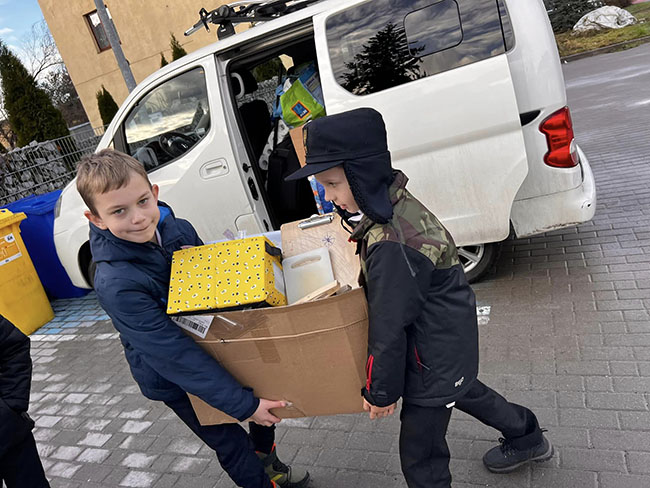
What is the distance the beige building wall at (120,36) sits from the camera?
19.0 m

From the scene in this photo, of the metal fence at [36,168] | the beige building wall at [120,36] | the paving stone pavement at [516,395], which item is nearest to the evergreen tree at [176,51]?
the beige building wall at [120,36]

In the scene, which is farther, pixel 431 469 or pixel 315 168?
pixel 431 469

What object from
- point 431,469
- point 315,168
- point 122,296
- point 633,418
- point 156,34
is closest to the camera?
point 315,168

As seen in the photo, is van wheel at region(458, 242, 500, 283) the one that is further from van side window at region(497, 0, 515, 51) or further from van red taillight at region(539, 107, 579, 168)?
van side window at region(497, 0, 515, 51)

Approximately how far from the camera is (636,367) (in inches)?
107

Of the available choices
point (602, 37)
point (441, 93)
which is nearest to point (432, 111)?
point (441, 93)

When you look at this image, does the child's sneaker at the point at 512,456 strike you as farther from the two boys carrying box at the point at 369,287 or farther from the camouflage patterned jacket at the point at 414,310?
the camouflage patterned jacket at the point at 414,310

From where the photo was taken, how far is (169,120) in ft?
14.3

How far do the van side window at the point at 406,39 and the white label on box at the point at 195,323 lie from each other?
90.1 inches

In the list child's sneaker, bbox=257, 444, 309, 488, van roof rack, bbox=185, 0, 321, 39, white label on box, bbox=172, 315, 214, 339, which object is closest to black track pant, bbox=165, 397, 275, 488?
child's sneaker, bbox=257, 444, 309, 488

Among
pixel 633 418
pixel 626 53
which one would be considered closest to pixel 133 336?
pixel 633 418

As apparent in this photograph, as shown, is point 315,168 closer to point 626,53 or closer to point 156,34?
point 626,53

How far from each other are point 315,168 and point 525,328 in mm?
2299

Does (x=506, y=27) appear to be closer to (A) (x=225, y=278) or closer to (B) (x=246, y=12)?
(B) (x=246, y=12)
